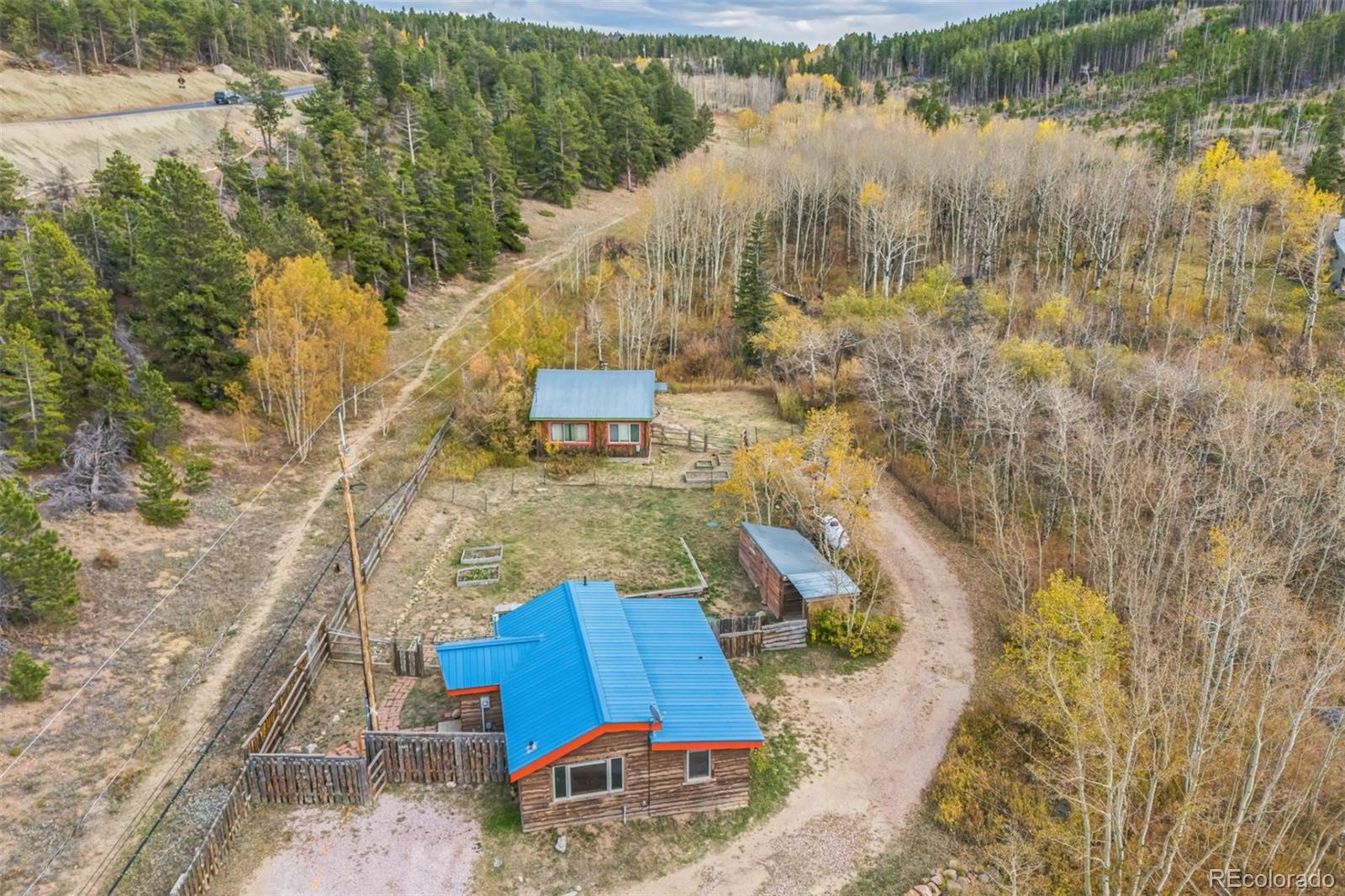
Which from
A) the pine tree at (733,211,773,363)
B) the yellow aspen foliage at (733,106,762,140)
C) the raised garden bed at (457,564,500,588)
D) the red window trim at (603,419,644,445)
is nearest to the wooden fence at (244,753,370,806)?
the raised garden bed at (457,564,500,588)

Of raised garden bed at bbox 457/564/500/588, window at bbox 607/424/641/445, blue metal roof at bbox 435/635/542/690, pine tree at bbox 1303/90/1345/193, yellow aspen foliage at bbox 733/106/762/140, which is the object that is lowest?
raised garden bed at bbox 457/564/500/588

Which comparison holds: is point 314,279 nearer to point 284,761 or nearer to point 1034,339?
point 284,761

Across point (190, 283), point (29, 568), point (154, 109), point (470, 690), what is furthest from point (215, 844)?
point (154, 109)

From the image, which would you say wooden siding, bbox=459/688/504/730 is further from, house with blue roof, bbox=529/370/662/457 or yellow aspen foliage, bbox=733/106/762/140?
yellow aspen foliage, bbox=733/106/762/140

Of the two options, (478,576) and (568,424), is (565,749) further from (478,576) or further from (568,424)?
(568,424)

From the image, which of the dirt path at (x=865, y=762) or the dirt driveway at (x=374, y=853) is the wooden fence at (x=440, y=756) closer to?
the dirt driveway at (x=374, y=853)

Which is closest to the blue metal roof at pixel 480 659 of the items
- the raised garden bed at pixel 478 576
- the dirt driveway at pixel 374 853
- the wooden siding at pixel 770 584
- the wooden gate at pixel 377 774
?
the wooden gate at pixel 377 774
